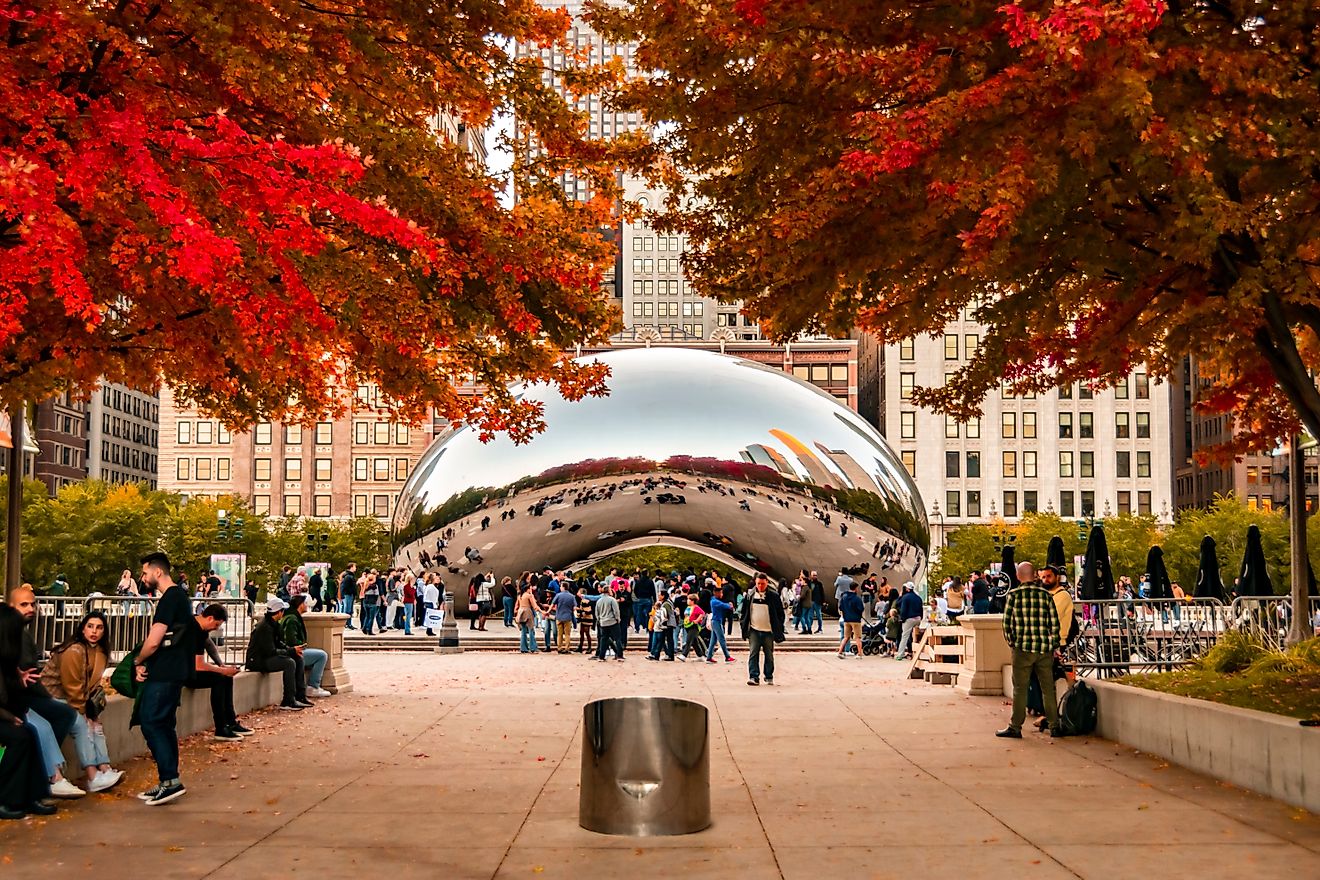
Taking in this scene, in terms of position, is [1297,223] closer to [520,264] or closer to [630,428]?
[520,264]

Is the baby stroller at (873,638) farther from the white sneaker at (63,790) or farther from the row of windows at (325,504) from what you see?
the row of windows at (325,504)

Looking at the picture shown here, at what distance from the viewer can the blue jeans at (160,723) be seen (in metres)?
9.09

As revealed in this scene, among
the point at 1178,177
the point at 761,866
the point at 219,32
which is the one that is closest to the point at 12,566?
the point at 219,32

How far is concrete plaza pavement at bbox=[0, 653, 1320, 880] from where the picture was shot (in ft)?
23.6

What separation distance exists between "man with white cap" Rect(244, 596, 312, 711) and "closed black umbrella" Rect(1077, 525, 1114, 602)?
12404mm

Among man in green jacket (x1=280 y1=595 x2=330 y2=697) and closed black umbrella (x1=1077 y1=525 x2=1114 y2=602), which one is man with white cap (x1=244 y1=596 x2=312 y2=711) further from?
closed black umbrella (x1=1077 y1=525 x2=1114 y2=602)

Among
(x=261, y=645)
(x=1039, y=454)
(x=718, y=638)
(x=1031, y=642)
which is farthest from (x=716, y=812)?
(x=1039, y=454)

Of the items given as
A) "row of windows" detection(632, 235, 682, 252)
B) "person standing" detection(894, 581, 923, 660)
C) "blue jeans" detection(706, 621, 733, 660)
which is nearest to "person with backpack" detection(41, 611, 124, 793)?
"blue jeans" detection(706, 621, 733, 660)

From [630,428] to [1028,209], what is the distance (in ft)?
88.7

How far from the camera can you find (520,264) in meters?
11.5

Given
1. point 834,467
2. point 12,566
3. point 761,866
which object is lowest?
point 761,866

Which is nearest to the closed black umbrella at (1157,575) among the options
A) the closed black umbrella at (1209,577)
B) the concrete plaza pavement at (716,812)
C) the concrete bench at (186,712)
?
the closed black umbrella at (1209,577)

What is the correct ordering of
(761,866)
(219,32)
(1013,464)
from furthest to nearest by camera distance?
(1013,464) → (219,32) → (761,866)

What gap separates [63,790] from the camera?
899 cm
